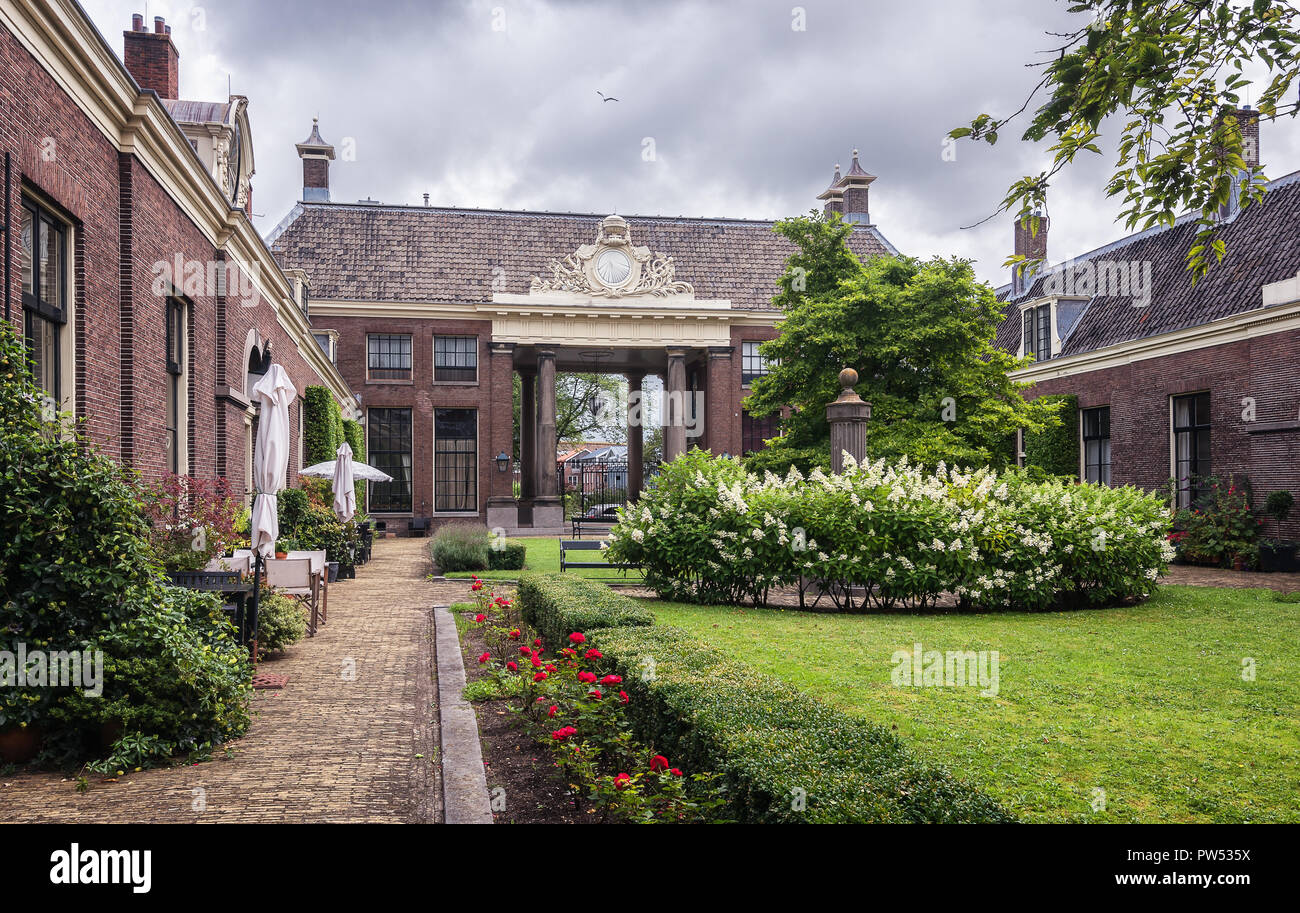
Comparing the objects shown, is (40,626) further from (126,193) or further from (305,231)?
(305,231)

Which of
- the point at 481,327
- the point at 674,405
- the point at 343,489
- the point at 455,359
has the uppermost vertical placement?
the point at 481,327

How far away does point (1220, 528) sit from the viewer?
19641mm

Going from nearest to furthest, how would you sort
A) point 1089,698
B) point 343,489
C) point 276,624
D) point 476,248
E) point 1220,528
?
1. point 1089,698
2. point 276,624
3. point 1220,528
4. point 343,489
5. point 476,248

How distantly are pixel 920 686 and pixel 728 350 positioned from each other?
31552mm

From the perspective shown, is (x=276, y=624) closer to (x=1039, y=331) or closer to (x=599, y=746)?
(x=599, y=746)

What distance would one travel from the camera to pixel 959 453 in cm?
1720

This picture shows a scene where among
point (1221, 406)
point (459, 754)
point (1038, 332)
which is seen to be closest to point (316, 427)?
point (459, 754)

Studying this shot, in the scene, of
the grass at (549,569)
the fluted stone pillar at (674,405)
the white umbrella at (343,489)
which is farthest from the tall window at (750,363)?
the white umbrella at (343,489)

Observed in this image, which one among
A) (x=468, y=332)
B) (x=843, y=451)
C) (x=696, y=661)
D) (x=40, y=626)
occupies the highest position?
(x=468, y=332)

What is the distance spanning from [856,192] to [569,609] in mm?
38588

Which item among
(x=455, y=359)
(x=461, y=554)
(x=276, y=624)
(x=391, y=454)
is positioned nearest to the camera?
(x=276, y=624)
